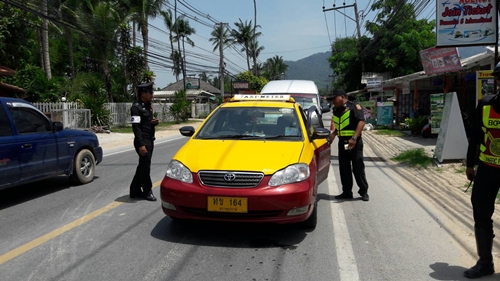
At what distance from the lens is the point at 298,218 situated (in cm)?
478

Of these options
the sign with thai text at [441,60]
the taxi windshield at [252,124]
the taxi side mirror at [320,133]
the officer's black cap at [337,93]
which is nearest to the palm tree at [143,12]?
the sign with thai text at [441,60]

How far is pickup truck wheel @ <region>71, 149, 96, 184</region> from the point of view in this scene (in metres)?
8.07

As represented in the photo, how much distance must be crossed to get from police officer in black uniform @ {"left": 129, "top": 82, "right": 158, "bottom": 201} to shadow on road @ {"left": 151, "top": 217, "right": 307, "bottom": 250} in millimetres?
1354

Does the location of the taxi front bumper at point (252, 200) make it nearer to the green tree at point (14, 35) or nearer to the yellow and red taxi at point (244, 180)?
the yellow and red taxi at point (244, 180)

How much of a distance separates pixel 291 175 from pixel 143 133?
295 centimetres

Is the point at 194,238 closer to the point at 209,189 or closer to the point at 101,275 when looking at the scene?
the point at 209,189

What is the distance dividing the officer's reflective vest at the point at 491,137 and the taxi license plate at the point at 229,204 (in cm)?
230

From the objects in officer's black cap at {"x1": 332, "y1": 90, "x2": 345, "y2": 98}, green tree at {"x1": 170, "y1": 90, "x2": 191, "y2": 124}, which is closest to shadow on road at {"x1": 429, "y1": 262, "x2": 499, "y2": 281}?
officer's black cap at {"x1": 332, "y1": 90, "x2": 345, "y2": 98}

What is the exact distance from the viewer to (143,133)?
22.3ft

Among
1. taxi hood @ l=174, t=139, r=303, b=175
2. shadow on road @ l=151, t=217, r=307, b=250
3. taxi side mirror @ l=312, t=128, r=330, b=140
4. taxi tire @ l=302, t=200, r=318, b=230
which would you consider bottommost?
shadow on road @ l=151, t=217, r=307, b=250

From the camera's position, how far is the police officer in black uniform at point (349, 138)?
6.92 m

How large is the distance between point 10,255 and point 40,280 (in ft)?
2.81

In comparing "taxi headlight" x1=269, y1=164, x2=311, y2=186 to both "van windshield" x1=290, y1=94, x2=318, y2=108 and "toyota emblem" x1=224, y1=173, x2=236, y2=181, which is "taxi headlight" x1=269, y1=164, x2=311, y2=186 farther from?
"van windshield" x1=290, y1=94, x2=318, y2=108

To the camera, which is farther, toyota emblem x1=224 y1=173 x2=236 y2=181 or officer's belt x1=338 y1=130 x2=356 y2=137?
officer's belt x1=338 y1=130 x2=356 y2=137
